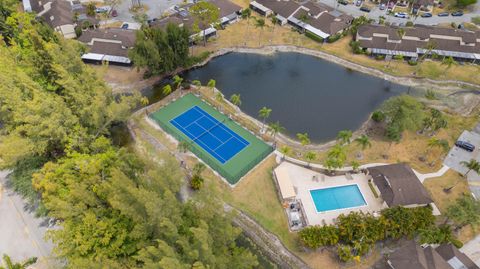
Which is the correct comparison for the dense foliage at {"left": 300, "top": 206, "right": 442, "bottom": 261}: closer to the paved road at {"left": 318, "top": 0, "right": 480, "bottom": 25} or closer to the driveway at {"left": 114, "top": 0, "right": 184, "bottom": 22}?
the paved road at {"left": 318, "top": 0, "right": 480, "bottom": 25}

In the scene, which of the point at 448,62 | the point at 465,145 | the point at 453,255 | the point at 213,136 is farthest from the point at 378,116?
the point at 213,136

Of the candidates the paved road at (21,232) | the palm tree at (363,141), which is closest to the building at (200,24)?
the palm tree at (363,141)

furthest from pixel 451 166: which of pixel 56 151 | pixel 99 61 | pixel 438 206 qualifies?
pixel 99 61

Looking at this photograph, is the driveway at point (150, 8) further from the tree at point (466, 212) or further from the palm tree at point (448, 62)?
the tree at point (466, 212)

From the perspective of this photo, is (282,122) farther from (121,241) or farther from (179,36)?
(121,241)

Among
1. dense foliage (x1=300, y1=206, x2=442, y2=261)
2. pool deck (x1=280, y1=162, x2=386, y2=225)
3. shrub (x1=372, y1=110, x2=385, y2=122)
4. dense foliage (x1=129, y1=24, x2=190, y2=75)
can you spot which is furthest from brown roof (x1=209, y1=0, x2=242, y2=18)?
dense foliage (x1=300, y1=206, x2=442, y2=261)
